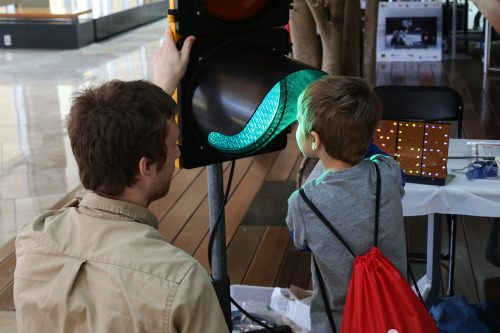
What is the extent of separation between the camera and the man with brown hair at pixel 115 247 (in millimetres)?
1240

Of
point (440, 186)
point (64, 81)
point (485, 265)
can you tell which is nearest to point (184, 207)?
point (485, 265)

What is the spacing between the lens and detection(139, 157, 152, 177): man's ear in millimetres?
1333

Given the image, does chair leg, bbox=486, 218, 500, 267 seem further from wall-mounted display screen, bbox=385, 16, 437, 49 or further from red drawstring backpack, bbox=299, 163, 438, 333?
wall-mounted display screen, bbox=385, 16, 437, 49

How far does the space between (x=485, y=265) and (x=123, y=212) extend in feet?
9.47

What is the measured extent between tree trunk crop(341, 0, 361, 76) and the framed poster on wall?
19.8ft

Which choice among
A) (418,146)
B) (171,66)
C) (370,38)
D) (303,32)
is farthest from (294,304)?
Result: (370,38)

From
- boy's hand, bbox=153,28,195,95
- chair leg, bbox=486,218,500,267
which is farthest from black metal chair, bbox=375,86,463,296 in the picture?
boy's hand, bbox=153,28,195,95

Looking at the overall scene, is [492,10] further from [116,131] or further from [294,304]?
[294,304]

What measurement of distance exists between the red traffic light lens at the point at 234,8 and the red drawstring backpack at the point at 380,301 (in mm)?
725

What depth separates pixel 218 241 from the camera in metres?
2.12

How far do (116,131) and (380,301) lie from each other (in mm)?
1004

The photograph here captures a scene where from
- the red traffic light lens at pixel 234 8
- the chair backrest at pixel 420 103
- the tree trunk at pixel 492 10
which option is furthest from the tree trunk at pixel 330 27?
the tree trunk at pixel 492 10

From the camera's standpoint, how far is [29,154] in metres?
6.06

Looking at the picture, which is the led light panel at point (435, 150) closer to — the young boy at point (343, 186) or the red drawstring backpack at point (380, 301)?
the young boy at point (343, 186)
